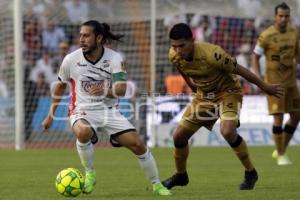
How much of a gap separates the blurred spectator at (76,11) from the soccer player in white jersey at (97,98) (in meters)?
11.1

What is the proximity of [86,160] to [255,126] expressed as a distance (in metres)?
10.4

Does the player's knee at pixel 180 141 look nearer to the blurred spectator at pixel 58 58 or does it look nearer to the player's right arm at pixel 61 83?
the player's right arm at pixel 61 83

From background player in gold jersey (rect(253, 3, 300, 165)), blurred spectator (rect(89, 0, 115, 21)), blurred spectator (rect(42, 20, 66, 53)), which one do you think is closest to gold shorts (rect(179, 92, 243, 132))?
background player in gold jersey (rect(253, 3, 300, 165))

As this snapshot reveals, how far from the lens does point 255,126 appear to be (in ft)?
65.3

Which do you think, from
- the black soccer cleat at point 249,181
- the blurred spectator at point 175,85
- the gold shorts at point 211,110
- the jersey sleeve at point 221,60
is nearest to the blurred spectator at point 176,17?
the blurred spectator at point 175,85

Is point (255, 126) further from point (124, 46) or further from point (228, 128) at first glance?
point (228, 128)

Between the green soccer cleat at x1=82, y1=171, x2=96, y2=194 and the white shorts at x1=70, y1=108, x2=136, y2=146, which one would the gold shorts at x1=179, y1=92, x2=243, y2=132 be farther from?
the green soccer cleat at x1=82, y1=171, x2=96, y2=194

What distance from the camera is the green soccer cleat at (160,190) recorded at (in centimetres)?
961

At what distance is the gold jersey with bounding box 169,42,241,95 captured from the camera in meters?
9.79

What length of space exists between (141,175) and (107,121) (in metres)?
2.93

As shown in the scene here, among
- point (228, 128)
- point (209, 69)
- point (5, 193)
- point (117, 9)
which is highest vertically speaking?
point (117, 9)

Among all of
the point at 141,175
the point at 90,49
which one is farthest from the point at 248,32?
the point at 90,49

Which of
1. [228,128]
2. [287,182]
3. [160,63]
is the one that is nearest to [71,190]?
[228,128]

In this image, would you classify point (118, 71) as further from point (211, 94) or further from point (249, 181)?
point (249, 181)
